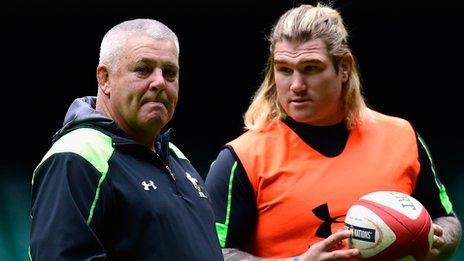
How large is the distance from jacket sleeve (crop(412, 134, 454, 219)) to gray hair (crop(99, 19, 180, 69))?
4.47 ft

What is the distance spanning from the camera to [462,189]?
7.59 m

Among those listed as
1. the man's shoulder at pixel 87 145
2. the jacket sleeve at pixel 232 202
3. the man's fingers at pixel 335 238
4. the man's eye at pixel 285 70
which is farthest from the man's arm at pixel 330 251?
the man's shoulder at pixel 87 145

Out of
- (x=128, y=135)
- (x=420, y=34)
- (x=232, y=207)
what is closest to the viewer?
(x=128, y=135)

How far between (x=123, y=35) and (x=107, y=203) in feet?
2.07

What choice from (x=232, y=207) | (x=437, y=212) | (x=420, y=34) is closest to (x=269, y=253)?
(x=232, y=207)

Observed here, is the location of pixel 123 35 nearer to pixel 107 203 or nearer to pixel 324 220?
pixel 107 203

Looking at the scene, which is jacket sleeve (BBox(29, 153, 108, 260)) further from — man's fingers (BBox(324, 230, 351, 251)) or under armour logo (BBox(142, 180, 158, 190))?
man's fingers (BBox(324, 230, 351, 251))

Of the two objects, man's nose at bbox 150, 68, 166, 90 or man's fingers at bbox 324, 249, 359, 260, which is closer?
man's nose at bbox 150, 68, 166, 90

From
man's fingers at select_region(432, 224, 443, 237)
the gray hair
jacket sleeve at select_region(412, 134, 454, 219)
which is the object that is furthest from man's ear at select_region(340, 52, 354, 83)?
the gray hair

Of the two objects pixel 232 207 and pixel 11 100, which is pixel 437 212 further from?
pixel 11 100

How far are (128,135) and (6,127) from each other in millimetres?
4052

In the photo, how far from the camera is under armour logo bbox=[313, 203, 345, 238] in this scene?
4.50 meters

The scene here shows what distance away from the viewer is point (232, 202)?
4.54 metres

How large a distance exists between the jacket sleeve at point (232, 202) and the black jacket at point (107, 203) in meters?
0.61
